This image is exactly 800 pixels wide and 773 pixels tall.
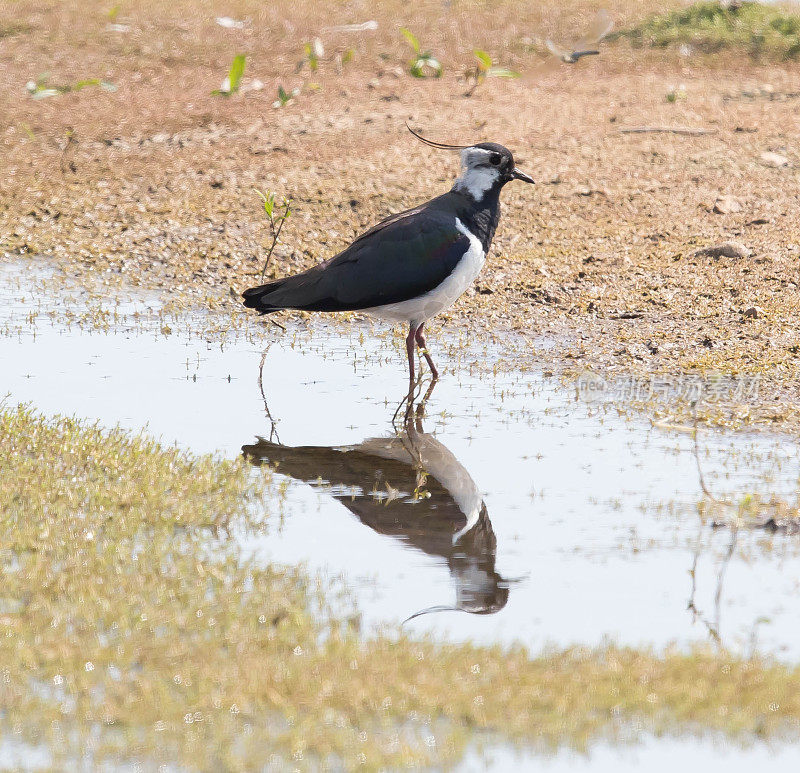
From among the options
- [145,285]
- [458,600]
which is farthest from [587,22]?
[458,600]

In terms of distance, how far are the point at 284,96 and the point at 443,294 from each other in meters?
6.99

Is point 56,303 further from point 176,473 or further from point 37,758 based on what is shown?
point 37,758

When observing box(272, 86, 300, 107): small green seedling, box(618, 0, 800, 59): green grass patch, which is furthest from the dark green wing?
box(618, 0, 800, 59): green grass patch

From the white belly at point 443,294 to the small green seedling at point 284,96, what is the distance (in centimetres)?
669

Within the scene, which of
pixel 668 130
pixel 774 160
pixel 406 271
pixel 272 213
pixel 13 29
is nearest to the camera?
pixel 406 271

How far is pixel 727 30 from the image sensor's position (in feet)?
55.4

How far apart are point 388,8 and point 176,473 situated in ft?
46.0

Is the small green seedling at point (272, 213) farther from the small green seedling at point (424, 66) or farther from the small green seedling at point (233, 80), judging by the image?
the small green seedling at point (424, 66)

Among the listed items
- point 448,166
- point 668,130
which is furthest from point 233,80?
point 668,130

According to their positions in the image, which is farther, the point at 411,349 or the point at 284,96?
the point at 284,96

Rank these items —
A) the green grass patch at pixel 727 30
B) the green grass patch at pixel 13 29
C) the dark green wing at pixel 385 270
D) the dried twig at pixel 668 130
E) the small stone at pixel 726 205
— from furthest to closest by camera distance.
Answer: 1. the green grass patch at pixel 13 29
2. the green grass patch at pixel 727 30
3. the dried twig at pixel 668 130
4. the small stone at pixel 726 205
5. the dark green wing at pixel 385 270

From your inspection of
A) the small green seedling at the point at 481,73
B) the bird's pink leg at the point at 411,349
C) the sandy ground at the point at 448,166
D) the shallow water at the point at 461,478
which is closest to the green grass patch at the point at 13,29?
the sandy ground at the point at 448,166

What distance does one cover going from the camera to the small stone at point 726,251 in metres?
10.1

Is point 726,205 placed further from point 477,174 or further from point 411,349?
point 411,349
